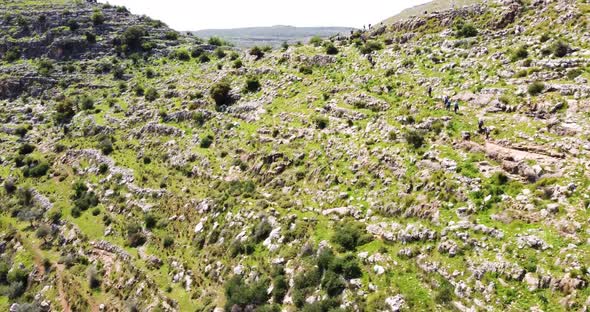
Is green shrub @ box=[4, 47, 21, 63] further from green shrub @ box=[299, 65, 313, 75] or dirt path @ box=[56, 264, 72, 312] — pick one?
green shrub @ box=[299, 65, 313, 75]

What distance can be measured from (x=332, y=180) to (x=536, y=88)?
20.4 metres

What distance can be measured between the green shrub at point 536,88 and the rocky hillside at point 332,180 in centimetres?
84

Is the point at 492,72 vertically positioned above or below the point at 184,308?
above

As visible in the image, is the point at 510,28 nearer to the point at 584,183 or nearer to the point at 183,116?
the point at 584,183

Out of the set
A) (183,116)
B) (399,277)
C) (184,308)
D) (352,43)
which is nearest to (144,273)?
(184,308)

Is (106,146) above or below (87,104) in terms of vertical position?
below

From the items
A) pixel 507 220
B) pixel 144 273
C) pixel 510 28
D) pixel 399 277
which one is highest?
pixel 510 28

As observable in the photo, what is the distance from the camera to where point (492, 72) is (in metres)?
42.0

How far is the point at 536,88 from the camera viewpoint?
35531 mm

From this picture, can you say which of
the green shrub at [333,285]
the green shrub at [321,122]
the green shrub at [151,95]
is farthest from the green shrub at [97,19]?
the green shrub at [333,285]

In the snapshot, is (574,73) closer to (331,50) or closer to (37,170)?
(331,50)

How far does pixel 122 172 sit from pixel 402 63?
42.5 meters

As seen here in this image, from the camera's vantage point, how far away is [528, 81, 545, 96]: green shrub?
35438mm

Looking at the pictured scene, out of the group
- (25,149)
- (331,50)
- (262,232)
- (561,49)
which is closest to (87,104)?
(25,149)
